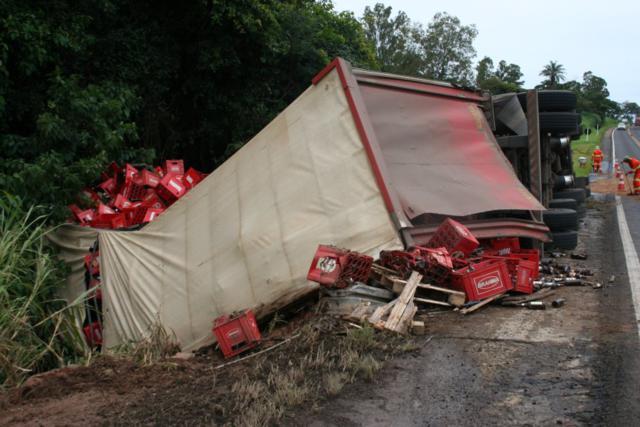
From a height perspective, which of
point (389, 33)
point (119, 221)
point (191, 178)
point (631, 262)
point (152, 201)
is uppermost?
point (389, 33)

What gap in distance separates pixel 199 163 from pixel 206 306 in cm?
921

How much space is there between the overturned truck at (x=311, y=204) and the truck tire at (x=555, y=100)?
9.75ft

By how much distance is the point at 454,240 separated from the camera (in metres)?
6.34

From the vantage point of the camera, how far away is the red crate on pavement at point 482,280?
5.97m

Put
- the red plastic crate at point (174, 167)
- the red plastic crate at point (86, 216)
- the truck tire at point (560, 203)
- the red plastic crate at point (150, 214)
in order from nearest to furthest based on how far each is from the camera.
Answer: the red plastic crate at point (86, 216) → the red plastic crate at point (150, 214) → the red plastic crate at point (174, 167) → the truck tire at point (560, 203)

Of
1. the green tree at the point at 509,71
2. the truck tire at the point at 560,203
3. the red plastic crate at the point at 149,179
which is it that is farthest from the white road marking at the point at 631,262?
the green tree at the point at 509,71

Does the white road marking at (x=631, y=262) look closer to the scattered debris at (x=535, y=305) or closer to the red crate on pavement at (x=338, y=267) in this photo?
the scattered debris at (x=535, y=305)

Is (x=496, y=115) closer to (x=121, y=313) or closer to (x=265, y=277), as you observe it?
(x=265, y=277)

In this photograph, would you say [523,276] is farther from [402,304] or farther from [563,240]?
[563,240]

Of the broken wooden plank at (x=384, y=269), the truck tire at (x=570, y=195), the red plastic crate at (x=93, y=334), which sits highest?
the broken wooden plank at (x=384, y=269)

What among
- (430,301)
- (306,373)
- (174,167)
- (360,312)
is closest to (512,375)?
(306,373)

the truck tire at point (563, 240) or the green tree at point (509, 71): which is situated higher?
the green tree at point (509, 71)

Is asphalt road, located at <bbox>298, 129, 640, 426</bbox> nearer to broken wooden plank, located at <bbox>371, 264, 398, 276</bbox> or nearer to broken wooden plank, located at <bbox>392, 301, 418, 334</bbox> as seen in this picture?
broken wooden plank, located at <bbox>392, 301, 418, 334</bbox>

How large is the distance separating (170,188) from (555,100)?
24.3 ft
